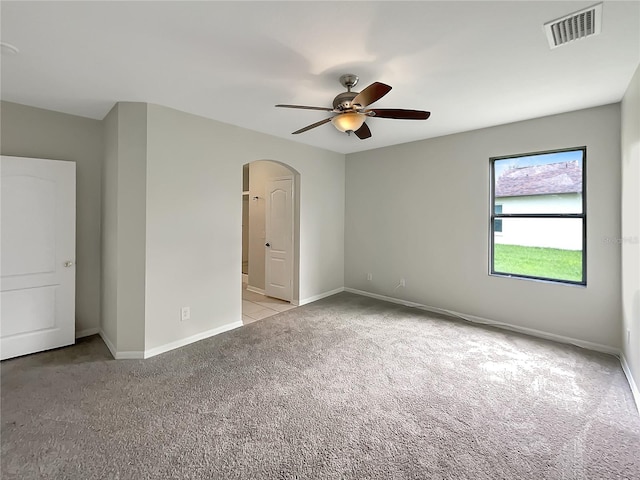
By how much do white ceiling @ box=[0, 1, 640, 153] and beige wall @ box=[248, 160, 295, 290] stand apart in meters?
2.25

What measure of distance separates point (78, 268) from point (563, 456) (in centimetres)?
466

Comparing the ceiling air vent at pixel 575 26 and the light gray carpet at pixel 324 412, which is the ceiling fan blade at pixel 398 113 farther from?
the light gray carpet at pixel 324 412

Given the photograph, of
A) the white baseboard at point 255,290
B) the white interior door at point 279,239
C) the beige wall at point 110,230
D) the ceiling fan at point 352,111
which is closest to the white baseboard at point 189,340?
the beige wall at point 110,230

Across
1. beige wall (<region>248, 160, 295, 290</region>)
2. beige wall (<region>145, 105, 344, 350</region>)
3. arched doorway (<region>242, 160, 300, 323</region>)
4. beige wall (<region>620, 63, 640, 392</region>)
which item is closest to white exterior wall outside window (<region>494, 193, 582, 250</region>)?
beige wall (<region>620, 63, 640, 392</region>)

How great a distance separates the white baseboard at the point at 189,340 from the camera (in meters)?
3.04

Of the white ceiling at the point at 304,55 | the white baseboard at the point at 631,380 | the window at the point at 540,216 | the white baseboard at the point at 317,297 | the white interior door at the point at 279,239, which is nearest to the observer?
the white ceiling at the point at 304,55

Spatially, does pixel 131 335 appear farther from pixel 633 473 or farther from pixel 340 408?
pixel 633 473

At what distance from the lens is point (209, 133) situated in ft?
11.3

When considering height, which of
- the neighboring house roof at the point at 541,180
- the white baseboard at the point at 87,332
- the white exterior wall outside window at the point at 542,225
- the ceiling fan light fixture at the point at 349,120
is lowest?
the white baseboard at the point at 87,332

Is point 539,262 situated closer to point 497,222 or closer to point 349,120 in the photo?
point 497,222

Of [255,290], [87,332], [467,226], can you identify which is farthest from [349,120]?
[255,290]

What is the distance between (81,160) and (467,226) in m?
4.86

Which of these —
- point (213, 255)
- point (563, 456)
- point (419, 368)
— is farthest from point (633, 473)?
point (213, 255)

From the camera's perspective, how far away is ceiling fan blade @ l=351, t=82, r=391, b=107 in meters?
1.94
